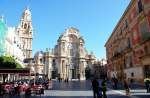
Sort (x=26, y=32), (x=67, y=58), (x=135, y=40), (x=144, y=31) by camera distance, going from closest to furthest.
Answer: (x=144, y=31), (x=135, y=40), (x=67, y=58), (x=26, y=32)

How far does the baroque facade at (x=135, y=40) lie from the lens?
30594 mm

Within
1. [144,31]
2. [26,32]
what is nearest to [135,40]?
[144,31]

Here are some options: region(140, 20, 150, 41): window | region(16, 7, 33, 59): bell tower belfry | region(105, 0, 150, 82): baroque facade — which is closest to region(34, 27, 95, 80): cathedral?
region(16, 7, 33, 59): bell tower belfry

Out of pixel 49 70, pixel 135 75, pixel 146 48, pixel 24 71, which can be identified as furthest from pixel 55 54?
pixel 24 71

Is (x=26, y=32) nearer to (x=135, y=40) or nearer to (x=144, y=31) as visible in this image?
(x=135, y=40)

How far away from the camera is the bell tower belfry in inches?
3981

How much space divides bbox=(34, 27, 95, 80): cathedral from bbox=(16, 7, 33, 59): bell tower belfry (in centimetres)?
1068

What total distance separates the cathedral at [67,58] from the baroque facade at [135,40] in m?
42.0

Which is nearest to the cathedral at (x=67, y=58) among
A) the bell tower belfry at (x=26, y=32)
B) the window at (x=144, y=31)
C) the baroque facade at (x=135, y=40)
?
the bell tower belfry at (x=26, y=32)

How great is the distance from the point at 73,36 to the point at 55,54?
11.0 meters

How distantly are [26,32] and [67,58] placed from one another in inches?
1044

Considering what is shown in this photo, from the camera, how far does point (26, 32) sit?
4075 inches

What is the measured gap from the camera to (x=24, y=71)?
22.5 metres

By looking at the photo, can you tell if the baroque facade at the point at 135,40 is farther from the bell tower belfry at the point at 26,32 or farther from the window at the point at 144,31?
the bell tower belfry at the point at 26,32
